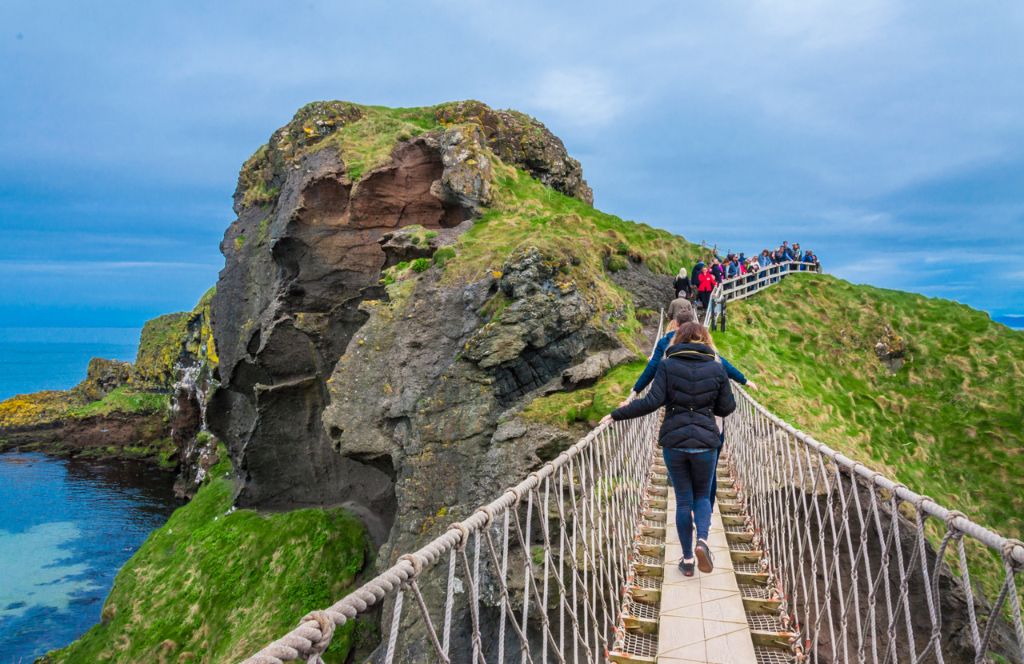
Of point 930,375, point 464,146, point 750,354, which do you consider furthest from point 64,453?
point 930,375

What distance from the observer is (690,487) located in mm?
4859

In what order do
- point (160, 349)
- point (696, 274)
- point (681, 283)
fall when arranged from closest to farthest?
point (681, 283) → point (696, 274) → point (160, 349)

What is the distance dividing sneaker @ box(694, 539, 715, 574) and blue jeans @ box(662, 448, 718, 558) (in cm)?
6

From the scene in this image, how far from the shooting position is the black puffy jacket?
15.3 ft

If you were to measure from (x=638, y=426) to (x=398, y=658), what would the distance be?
258 inches

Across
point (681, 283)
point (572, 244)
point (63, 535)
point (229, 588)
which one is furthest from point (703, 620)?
point (63, 535)

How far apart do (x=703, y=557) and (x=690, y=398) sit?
1.48m

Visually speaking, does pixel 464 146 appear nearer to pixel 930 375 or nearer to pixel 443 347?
pixel 443 347

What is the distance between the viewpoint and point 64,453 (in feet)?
162

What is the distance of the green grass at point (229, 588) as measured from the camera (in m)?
16.2

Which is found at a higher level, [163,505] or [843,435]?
[843,435]

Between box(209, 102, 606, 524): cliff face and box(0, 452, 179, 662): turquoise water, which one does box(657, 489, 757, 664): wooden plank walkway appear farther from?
box(0, 452, 179, 662): turquoise water

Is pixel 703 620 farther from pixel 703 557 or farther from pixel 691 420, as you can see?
pixel 691 420

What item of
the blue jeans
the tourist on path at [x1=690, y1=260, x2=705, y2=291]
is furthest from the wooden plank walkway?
the tourist on path at [x1=690, y1=260, x2=705, y2=291]
